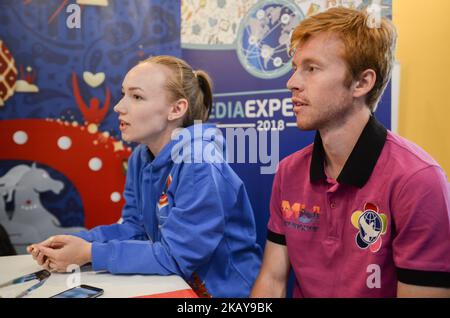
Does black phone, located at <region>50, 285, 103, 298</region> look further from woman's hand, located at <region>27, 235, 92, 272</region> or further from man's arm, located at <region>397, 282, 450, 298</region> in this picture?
man's arm, located at <region>397, 282, 450, 298</region>

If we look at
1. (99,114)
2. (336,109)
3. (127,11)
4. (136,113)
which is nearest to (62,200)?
(99,114)

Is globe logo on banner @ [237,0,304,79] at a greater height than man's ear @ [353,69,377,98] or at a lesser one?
greater

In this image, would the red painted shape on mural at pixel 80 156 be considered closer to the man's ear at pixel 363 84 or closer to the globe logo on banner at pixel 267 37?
the globe logo on banner at pixel 267 37

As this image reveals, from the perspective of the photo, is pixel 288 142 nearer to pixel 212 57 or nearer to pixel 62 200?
pixel 212 57

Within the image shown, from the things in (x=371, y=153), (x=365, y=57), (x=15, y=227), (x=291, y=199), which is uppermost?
→ (x=365, y=57)

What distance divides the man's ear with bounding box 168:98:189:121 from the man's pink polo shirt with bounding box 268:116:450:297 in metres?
0.34

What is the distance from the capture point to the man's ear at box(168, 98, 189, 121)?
1.01 meters

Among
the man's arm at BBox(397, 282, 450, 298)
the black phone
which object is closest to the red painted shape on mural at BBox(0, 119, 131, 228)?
the black phone

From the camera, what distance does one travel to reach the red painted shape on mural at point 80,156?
1238 millimetres

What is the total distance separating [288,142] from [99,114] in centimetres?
70

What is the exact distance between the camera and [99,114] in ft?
4.53

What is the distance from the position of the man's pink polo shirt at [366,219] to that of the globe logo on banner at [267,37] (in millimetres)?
610

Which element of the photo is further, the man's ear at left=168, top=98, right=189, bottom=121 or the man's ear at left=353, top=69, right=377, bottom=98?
the man's ear at left=168, top=98, right=189, bottom=121

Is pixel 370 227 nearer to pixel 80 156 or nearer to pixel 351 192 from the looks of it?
pixel 351 192
